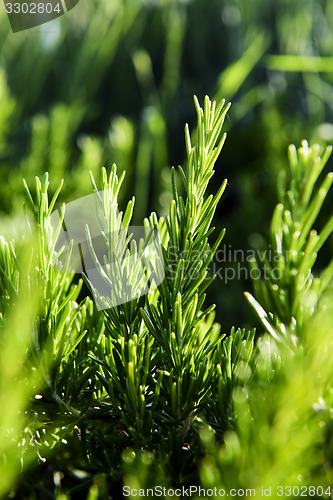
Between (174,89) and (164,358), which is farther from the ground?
(174,89)

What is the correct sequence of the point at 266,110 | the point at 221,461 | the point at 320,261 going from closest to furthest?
the point at 221,461
the point at 320,261
the point at 266,110

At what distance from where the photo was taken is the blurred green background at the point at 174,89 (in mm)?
668

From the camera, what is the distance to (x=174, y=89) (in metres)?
0.82

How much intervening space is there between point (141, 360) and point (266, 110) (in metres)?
0.65

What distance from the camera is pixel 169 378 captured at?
0.80 ft

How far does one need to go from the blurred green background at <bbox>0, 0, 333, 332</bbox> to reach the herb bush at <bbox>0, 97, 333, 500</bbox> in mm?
339

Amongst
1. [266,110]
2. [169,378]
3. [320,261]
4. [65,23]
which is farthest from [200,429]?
[65,23]

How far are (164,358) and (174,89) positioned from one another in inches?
26.0

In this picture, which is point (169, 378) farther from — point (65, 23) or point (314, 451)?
point (65, 23)

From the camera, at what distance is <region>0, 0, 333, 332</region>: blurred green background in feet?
2.19

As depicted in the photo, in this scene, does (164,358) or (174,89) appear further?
(174,89)

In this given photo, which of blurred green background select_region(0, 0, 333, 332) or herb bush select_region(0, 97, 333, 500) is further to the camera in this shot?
blurred green background select_region(0, 0, 333, 332)

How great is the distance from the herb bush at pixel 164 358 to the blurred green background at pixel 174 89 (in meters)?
0.34

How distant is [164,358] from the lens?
0.84 feet
